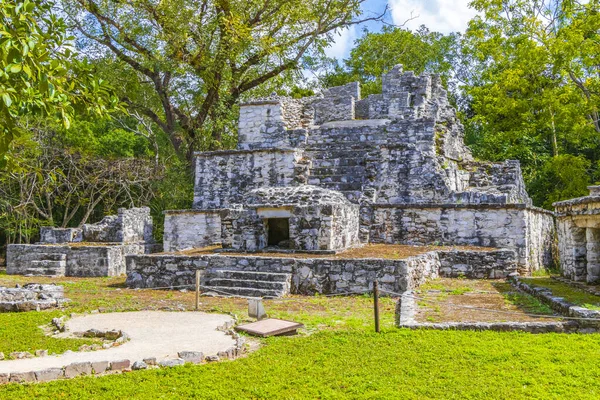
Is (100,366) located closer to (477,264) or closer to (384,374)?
(384,374)

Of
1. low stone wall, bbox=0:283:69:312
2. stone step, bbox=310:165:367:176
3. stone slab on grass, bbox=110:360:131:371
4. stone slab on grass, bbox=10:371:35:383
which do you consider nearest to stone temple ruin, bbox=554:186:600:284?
stone step, bbox=310:165:367:176

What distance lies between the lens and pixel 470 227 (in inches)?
502

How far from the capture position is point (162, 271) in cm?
1095

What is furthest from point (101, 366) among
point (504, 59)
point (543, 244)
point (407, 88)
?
point (504, 59)

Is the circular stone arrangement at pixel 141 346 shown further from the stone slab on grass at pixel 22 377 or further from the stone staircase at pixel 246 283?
the stone staircase at pixel 246 283

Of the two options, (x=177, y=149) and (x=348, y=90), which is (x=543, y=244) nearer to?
(x=348, y=90)

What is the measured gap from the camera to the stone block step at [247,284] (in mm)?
9562

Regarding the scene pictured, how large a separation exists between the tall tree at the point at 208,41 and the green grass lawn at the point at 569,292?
1417cm

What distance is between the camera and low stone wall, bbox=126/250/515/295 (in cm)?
943

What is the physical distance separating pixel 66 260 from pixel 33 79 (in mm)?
11967

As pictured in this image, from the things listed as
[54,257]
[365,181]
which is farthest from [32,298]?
[365,181]

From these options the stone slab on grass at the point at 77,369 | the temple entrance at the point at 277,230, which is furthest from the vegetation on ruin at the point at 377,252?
the stone slab on grass at the point at 77,369

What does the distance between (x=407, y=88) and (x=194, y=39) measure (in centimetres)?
867

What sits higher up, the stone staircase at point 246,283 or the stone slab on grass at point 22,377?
the stone staircase at point 246,283
